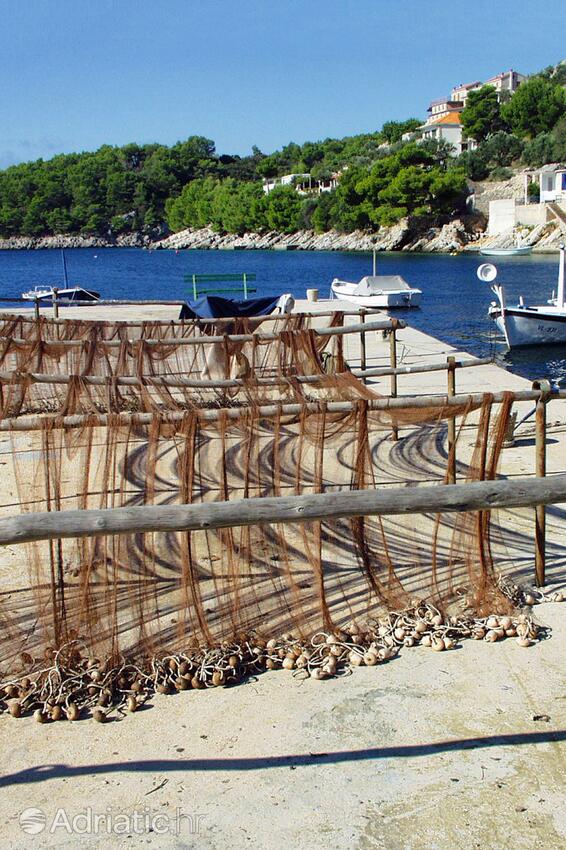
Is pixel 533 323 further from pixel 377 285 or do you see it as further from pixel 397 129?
pixel 397 129

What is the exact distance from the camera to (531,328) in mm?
26875

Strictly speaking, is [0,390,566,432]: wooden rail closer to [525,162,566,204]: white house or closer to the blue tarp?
the blue tarp

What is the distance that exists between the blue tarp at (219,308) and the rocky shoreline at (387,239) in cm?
7103

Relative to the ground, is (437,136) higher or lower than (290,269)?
higher

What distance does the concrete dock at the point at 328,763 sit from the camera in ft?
11.1

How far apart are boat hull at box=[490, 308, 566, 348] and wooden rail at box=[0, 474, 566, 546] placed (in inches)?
922

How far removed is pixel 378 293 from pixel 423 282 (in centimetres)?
2508

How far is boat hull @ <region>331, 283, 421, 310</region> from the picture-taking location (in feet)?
120

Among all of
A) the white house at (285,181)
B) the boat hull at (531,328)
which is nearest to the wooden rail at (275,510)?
the boat hull at (531,328)

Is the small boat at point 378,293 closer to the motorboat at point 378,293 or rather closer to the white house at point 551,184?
the motorboat at point 378,293

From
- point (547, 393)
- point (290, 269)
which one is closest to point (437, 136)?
point (290, 269)

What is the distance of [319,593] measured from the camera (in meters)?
5.17

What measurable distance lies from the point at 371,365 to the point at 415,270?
59386mm

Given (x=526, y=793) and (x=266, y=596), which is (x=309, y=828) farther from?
(x=266, y=596)
